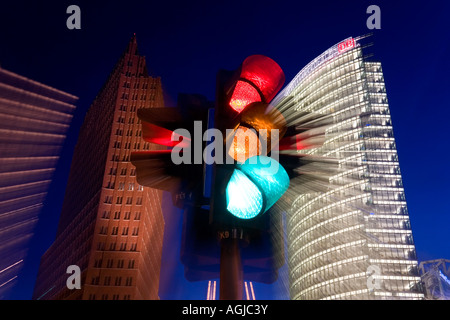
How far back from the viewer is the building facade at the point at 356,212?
71.8 m

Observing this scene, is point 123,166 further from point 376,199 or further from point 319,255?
point 376,199

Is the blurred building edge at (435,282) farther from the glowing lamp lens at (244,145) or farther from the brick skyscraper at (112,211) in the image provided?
the glowing lamp lens at (244,145)

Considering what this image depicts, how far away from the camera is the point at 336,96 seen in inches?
3499

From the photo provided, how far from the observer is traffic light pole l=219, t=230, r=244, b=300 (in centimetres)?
244

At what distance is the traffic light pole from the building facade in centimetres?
6347

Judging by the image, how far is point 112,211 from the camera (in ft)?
254

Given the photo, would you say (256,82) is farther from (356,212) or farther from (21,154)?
(356,212)

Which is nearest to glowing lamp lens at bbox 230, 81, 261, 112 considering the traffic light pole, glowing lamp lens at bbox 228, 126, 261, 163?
glowing lamp lens at bbox 228, 126, 261, 163

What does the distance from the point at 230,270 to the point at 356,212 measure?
3172 inches

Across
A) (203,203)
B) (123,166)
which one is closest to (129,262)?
(123,166)

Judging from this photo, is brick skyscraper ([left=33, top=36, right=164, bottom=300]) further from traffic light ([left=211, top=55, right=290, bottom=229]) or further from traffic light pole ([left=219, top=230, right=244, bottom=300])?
traffic light pole ([left=219, top=230, right=244, bottom=300])

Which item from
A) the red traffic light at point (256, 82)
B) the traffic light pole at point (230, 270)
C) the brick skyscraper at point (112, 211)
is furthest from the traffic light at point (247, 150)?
the brick skyscraper at point (112, 211)

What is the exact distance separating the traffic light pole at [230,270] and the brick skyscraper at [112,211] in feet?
230

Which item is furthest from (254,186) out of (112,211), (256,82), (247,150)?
(112,211)
